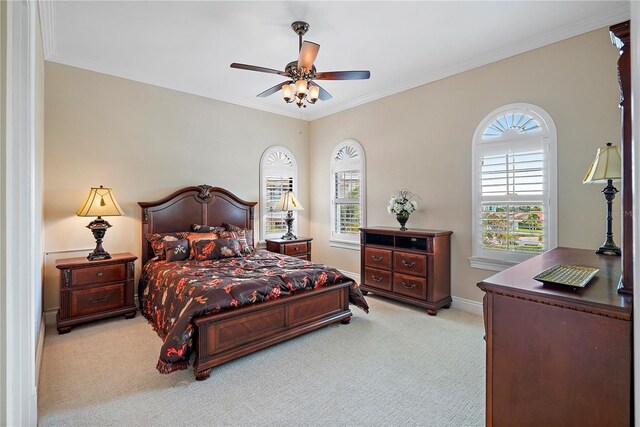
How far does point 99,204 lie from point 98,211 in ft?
0.28

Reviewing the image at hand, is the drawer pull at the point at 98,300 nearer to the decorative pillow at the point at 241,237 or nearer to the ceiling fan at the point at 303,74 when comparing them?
the decorative pillow at the point at 241,237

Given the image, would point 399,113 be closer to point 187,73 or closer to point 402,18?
point 402,18

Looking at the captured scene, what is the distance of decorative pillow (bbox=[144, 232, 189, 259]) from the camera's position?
3953mm

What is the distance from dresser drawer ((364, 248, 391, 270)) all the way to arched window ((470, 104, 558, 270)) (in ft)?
3.28

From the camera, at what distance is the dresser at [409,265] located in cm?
379

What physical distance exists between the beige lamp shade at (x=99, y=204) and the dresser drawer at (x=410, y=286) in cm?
340

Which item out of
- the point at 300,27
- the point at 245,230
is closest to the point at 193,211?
the point at 245,230

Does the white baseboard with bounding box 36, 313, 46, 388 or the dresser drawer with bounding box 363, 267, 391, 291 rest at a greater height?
the dresser drawer with bounding box 363, 267, 391, 291

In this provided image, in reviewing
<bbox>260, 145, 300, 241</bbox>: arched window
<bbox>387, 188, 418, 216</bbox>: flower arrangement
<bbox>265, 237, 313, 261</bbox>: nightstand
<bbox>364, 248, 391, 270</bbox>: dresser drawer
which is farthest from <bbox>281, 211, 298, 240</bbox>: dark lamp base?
<bbox>387, 188, 418, 216</bbox>: flower arrangement

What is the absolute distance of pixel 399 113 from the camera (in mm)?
4547

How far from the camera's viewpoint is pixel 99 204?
11.5ft

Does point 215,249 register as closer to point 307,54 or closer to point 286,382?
point 286,382

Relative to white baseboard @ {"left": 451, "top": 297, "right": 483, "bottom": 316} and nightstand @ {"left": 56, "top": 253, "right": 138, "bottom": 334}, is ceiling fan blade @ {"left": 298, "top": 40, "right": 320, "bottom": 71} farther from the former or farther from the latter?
white baseboard @ {"left": 451, "top": 297, "right": 483, "bottom": 316}

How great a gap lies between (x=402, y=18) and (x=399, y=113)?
5.59ft
